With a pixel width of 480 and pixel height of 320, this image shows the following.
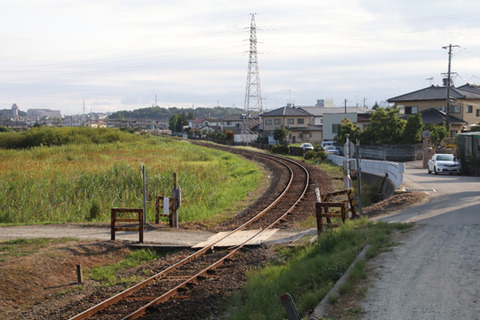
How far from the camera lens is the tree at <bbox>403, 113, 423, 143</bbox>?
1688 inches

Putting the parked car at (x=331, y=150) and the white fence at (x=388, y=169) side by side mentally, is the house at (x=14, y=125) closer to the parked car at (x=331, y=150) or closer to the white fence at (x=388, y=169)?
the parked car at (x=331, y=150)

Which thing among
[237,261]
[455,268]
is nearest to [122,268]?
[237,261]

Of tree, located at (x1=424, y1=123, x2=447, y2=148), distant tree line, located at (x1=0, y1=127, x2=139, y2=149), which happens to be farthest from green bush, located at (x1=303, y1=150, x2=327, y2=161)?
distant tree line, located at (x1=0, y1=127, x2=139, y2=149)

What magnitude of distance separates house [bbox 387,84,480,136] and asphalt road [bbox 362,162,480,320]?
45939mm

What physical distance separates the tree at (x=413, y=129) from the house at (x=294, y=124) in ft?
111

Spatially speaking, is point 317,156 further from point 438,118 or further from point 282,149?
point 438,118

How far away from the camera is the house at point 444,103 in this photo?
56.5 meters

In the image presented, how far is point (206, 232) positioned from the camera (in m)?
15.8

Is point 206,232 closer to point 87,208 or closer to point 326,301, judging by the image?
point 87,208

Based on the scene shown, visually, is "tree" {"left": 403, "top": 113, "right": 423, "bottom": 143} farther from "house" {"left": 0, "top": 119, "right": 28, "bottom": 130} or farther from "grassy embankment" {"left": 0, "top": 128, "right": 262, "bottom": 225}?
"house" {"left": 0, "top": 119, "right": 28, "bottom": 130}

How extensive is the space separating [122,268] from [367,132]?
38.5 metres

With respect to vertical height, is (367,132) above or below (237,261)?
above

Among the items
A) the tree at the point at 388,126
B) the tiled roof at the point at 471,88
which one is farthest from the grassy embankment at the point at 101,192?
the tiled roof at the point at 471,88

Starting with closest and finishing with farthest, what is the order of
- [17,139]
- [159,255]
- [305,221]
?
1. [159,255]
2. [305,221]
3. [17,139]
